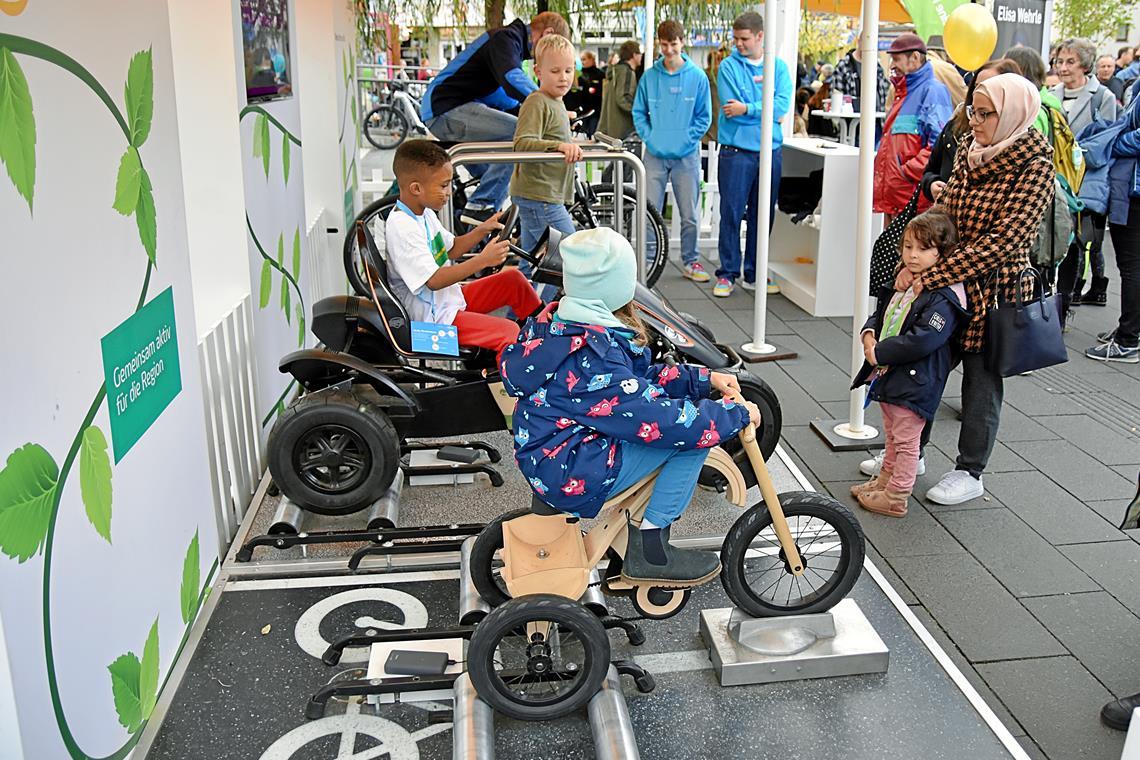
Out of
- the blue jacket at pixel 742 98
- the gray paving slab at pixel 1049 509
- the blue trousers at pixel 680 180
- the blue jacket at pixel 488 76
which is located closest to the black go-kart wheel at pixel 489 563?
the gray paving slab at pixel 1049 509

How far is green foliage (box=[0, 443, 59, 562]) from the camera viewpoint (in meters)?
2.05

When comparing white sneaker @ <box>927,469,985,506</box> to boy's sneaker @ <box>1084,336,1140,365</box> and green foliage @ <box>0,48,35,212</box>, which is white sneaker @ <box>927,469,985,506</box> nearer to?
boy's sneaker @ <box>1084,336,1140,365</box>

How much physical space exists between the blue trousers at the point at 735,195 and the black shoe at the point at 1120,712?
506 cm

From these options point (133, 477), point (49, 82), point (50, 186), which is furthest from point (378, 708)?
point (49, 82)

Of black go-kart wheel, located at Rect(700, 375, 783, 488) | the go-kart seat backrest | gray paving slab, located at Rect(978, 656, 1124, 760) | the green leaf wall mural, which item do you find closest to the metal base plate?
gray paving slab, located at Rect(978, 656, 1124, 760)

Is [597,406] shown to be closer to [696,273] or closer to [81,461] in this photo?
[81,461]

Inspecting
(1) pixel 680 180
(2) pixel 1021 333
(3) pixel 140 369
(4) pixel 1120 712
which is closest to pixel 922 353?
(2) pixel 1021 333

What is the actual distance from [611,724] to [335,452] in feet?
5.66

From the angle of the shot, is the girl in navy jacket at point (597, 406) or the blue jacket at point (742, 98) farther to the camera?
the blue jacket at point (742, 98)

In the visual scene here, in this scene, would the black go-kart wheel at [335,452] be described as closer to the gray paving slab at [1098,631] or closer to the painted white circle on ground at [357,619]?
the painted white circle on ground at [357,619]

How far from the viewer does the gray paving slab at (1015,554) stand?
Result: 3.73 metres

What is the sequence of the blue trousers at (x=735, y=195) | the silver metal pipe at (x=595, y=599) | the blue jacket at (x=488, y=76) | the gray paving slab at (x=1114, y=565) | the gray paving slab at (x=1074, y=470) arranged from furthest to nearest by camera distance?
1. the blue trousers at (x=735, y=195)
2. the blue jacket at (x=488, y=76)
3. the gray paving slab at (x=1074, y=470)
4. the gray paving slab at (x=1114, y=565)
5. the silver metal pipe at (x=595, y=599)

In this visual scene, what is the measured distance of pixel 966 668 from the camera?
3244 millimetres

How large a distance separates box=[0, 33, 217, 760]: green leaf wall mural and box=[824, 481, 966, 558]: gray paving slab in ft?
8.27
